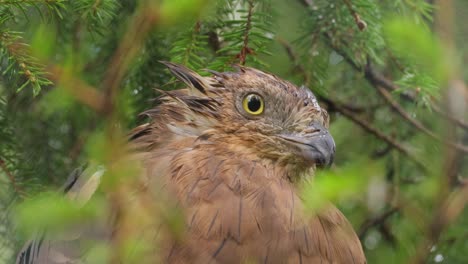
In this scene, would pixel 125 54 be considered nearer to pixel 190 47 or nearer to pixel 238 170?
pixel 238 170

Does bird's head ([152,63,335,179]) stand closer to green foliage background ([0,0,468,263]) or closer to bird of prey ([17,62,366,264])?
bird of prey ([17,62,366,264])

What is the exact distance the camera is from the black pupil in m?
2.91

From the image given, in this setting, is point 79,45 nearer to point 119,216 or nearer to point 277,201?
point 277,201

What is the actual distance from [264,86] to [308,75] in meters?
0.40

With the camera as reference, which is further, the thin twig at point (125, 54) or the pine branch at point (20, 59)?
the pine branch at point (20, 59)

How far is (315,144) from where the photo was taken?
2691 mm

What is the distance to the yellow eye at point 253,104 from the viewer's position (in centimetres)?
290

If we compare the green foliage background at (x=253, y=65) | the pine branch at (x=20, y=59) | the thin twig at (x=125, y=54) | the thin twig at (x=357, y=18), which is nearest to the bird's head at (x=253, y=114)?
the green foliage background at (x=253, y=65)

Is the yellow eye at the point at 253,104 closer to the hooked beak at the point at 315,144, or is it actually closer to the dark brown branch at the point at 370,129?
the hooked beak at the point at 315,144

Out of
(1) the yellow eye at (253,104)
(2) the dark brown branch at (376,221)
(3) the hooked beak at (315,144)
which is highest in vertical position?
(1) the yellow eye at (253,104)

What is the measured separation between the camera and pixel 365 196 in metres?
1.74

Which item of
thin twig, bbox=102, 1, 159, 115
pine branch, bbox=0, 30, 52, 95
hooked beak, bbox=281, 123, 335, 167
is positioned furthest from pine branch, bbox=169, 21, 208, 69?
thin twig, bbox=102, 1, 159, 115

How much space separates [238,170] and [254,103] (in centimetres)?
32

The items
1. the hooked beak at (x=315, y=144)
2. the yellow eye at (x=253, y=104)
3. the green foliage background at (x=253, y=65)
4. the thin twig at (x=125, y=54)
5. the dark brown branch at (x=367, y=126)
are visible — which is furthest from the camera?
the dark brown branch at (x=367, y=126)
